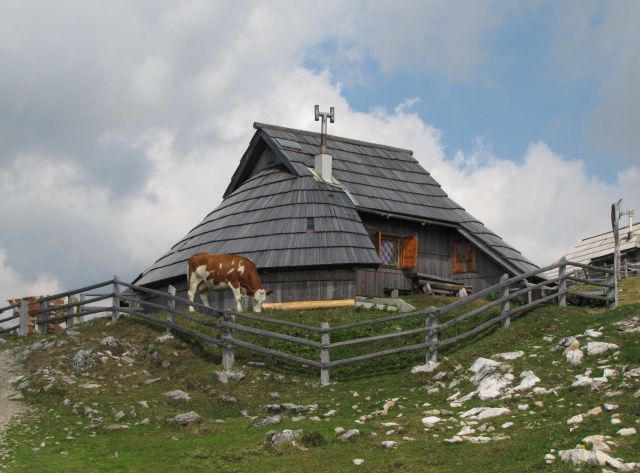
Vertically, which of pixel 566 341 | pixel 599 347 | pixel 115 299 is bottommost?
pixel 599 347

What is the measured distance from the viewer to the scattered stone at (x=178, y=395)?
18.2m

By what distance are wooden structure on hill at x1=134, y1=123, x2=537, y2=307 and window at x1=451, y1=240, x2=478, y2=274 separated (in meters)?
0.04

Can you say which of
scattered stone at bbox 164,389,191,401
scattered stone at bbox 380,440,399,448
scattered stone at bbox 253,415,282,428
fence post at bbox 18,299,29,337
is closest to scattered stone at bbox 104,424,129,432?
scattered stone at bbox 164,389,191,401

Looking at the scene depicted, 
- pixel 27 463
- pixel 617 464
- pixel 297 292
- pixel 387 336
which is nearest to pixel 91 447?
pixel 27 463

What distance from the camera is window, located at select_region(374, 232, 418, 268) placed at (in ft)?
100

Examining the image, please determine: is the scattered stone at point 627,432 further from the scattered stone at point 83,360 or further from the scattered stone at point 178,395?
the scattered stone at point 83,360

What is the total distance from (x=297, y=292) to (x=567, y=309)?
Result: 8.16m

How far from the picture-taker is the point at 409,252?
30.8 m

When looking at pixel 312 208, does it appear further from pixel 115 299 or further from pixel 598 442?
pixel 598 442

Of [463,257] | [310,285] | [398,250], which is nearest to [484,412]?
[310,285]

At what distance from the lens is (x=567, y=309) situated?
2239 centimetres

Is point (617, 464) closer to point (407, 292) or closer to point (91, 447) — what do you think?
point (91, 447)

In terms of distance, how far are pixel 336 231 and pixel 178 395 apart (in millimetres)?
10256

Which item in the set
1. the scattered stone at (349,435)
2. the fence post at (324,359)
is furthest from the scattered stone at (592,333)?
the scattered stone at (349,435)
